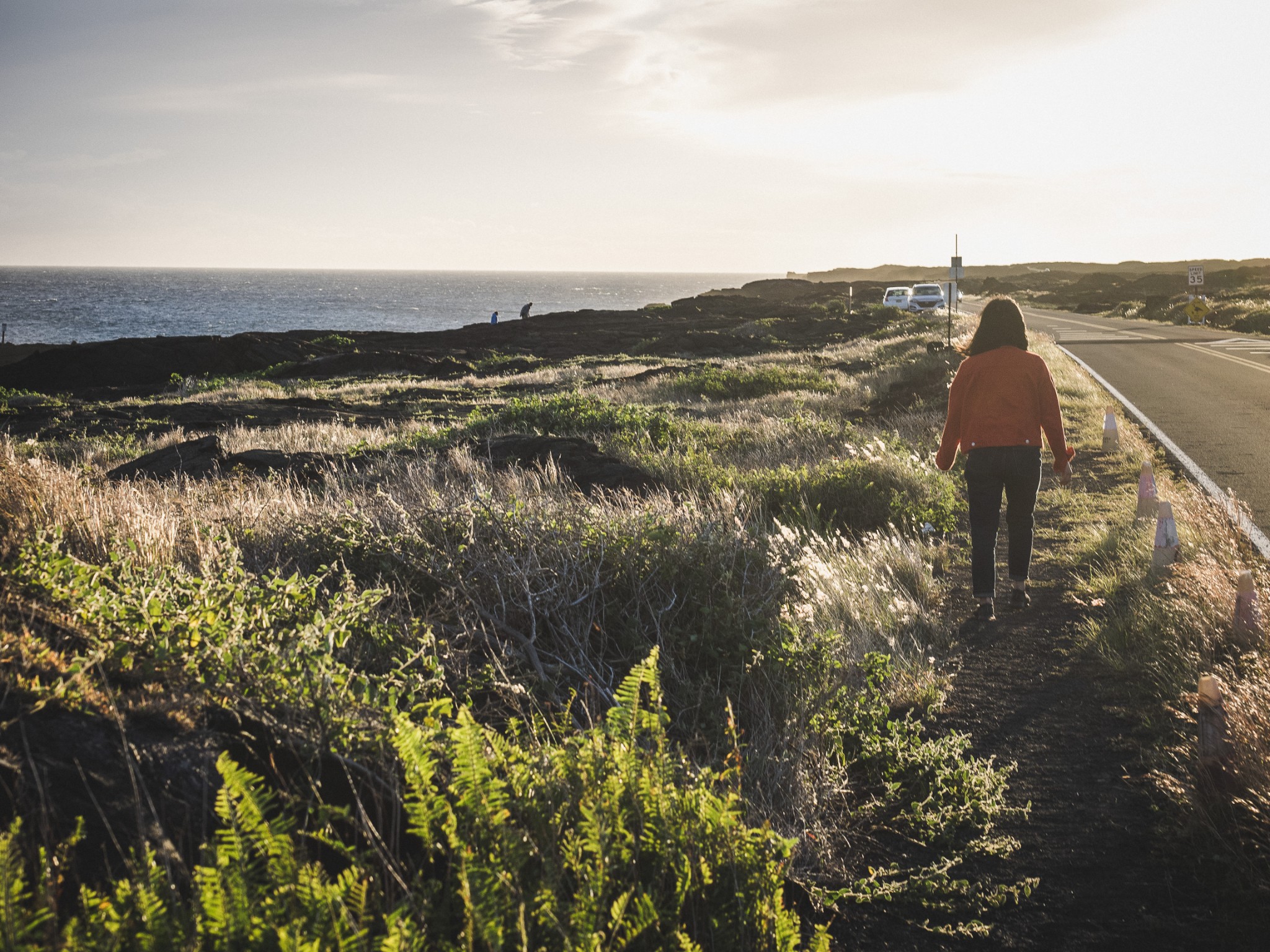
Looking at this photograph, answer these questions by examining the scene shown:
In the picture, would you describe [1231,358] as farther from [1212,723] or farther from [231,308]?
[231,308]

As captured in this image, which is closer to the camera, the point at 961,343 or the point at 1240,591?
the point at 1240,591

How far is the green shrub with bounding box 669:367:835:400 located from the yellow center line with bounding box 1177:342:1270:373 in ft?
31.6

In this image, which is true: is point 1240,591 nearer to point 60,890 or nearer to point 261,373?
point 60,890

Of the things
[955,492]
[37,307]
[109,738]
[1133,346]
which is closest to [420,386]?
[955,492]

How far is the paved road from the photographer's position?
10.2 metres

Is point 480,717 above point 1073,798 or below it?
above

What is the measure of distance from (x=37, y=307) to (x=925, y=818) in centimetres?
12652

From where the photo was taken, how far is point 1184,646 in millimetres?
4668

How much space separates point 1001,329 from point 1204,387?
46.8 ft

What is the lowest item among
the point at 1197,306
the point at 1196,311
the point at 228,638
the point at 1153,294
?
the point at 228,638

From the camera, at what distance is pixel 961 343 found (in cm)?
641

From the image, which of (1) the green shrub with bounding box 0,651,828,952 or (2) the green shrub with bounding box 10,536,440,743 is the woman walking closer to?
(1) the green shrub with bounding box 0,651,828,952

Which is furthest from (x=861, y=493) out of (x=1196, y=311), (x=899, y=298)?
(x=899, y=298)

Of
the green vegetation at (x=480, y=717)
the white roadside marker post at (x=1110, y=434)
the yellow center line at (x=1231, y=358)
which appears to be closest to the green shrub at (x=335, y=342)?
the yellow center line at (x=1231, y=358)
